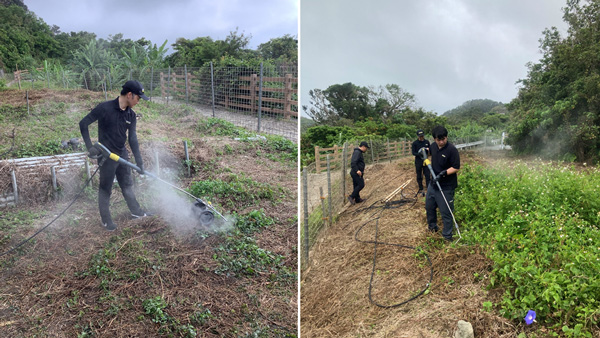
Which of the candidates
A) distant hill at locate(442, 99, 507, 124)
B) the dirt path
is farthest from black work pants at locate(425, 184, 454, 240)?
distant hill at locate(442, 99, 507, 124)

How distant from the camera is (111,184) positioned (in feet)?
8.09

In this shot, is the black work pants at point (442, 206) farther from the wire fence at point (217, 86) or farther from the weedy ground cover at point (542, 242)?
the wire fence at point (217, 86)

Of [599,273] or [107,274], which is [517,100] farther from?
[107,274]

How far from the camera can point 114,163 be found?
2.41m

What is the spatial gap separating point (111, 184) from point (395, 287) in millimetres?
2421

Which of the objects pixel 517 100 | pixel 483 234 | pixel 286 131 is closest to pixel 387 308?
pixel 483 234

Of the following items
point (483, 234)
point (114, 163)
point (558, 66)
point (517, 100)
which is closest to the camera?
point (114, 163)

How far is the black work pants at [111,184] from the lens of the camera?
2424 mm

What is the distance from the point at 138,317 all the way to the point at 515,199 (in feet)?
12.6

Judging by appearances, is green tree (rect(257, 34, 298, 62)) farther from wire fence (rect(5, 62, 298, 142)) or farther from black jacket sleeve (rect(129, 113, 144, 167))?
black jacket sleeve (rect(129, 113, 144, 167))

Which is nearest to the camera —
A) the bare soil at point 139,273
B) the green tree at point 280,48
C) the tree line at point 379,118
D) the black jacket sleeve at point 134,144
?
the bare soil at point 139,273

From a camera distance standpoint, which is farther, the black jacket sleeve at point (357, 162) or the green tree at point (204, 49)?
the black jacket sleeve at point (357, 162)

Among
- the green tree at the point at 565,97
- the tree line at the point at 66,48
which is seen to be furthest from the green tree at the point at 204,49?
the green tree at the point at 565,97

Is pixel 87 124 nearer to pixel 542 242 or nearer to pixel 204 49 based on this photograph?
pixel 204 49
